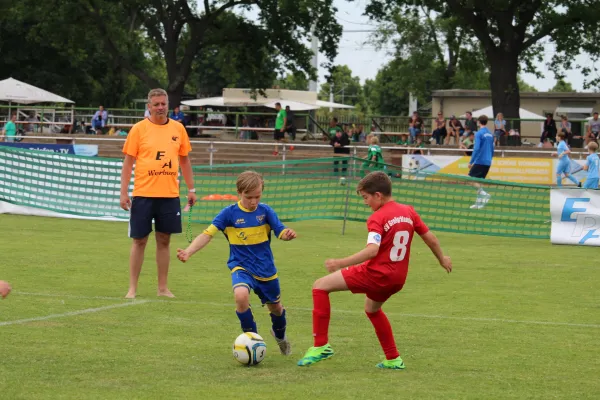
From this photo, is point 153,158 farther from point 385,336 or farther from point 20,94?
point 20,94

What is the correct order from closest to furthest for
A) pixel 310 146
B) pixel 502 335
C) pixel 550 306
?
pixel 502 335 → pixel 550 306 → pixel 310 146

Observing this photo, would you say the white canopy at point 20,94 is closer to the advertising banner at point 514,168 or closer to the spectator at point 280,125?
the spectator at point 280,125

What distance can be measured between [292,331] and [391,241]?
214cm

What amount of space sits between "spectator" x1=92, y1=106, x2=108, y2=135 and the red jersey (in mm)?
37499

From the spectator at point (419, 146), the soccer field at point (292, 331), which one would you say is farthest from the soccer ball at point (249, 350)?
the spectator at point (419, 146)

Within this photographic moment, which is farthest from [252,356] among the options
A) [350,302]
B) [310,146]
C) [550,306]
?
[310,146]

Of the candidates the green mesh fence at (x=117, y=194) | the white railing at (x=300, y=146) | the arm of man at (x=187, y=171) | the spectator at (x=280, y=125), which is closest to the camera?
the arm of man at (x=187, y=171)

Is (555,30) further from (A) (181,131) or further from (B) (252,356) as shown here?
(B) (252,356)

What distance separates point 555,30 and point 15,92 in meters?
24.6

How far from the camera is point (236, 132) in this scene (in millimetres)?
43531

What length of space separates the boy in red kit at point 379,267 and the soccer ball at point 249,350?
31 cm

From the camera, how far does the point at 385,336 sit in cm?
758

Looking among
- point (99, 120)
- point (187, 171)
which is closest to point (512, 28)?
point (99, 120)

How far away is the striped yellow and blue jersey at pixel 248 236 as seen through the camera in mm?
8023
